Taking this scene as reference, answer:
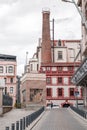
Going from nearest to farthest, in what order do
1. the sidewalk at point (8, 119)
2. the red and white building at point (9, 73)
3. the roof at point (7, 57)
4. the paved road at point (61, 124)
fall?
the paved road at point (61, 124), the sidewalk at point (8, 119), the red and white building at point (9, 73), the roof at point (7, 57)

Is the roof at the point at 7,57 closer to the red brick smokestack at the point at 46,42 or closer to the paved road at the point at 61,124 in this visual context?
the red brick smokestack at the point at 46,42

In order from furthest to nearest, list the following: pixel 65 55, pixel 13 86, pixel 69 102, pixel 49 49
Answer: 1. pixel 13 86
2. pixel 65 55
3. pixel 49 49
4. pixel 69 102

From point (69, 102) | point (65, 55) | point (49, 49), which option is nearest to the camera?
point (69, 102)

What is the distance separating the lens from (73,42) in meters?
112

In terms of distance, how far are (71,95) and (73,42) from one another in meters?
22.3

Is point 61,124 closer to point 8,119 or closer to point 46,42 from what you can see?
point 8,119

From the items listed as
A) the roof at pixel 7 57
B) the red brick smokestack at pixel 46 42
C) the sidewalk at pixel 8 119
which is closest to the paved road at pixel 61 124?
the sidewalk at pixel 8 119

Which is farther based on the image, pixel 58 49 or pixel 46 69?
pixel 58 49

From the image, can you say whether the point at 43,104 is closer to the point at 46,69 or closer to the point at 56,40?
the point at 46,69

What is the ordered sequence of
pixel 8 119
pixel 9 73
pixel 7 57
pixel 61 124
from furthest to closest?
pixel 7 57 < pixel 9 73 < pixel 8 119 < pixel 61 124

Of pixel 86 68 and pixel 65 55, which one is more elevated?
pixel 65 55

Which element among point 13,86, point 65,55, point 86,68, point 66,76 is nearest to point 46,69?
point 66,76

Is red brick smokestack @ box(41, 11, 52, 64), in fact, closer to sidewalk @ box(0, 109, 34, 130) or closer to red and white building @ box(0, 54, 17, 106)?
red and white building @ box(0, 54, 17, 106)

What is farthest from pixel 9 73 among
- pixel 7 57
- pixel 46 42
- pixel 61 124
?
pixel 61 124
